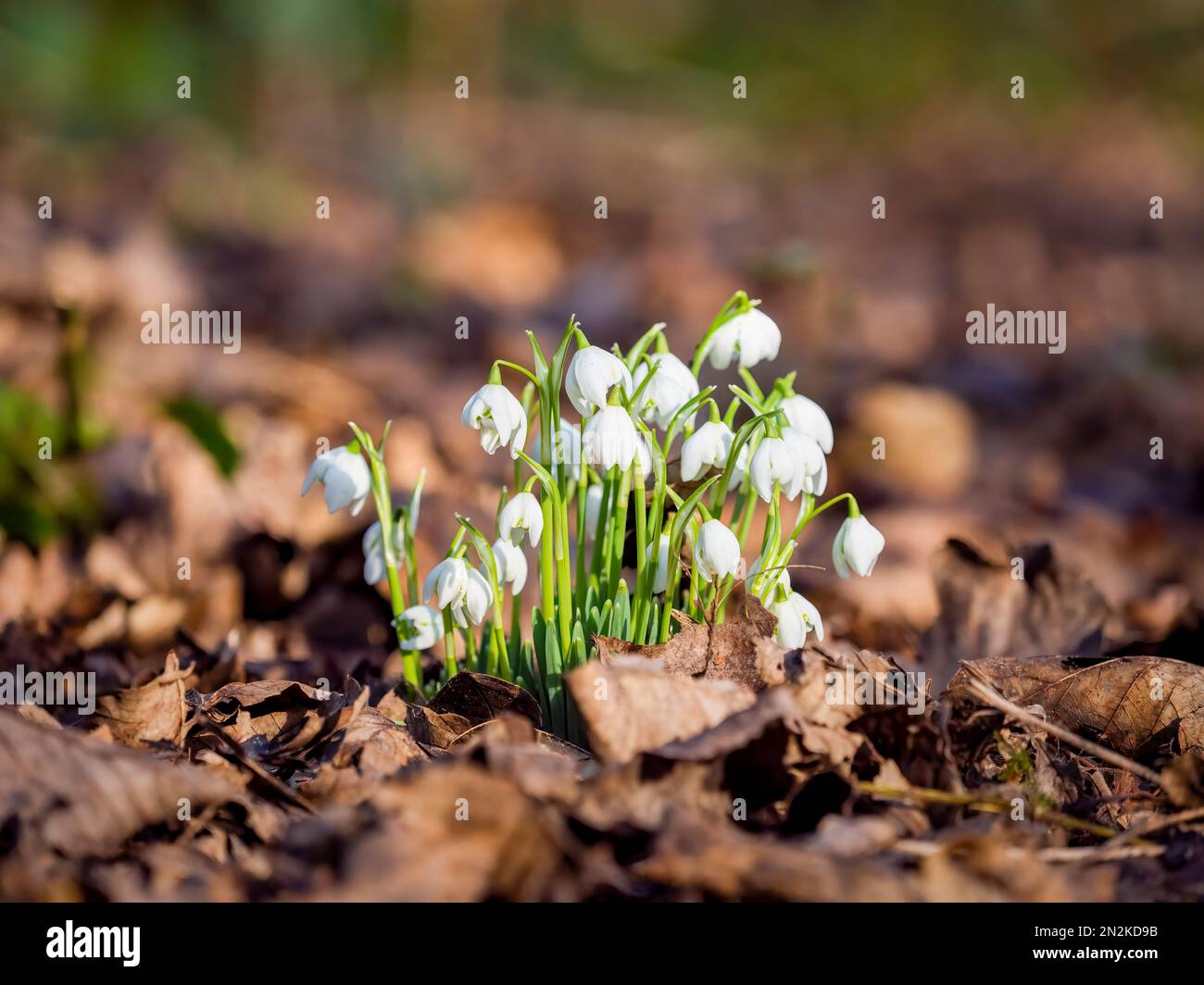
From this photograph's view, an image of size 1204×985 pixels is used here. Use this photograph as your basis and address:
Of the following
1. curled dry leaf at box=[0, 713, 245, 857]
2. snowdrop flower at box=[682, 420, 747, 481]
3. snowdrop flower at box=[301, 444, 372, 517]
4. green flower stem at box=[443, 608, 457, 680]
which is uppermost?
snowdrop flower at box=[682, 420, 747, 481]

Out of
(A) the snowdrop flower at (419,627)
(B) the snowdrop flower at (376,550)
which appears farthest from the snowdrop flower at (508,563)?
(B) the snowdrop flower at (376,550)

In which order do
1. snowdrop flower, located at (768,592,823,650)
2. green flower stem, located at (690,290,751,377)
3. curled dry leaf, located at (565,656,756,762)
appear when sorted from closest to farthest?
curled dry leaf, located at (565,656,756,762) → snowdrop flower, located at (768,592,823,650) → green flower stem, located at (690,290,751,377)

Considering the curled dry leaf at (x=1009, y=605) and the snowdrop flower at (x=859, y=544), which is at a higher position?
the snowdrop flower at (x=859, y=544)

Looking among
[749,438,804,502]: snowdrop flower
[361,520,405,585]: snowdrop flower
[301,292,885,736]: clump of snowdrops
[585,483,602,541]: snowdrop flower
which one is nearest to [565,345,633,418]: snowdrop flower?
[301,292,885,736]: clump of snowdrops

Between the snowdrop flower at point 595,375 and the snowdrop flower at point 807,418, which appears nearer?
the snowdrop flower at point 595,375

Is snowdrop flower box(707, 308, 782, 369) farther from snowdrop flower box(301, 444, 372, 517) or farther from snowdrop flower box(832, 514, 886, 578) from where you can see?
snowdrop flower box(301, 444, 372, 517)

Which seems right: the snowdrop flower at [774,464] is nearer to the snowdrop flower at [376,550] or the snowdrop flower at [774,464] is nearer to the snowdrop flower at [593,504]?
the snowdrop flower at [593,504]

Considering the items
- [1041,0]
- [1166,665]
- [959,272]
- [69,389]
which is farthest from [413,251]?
[1041,0]
